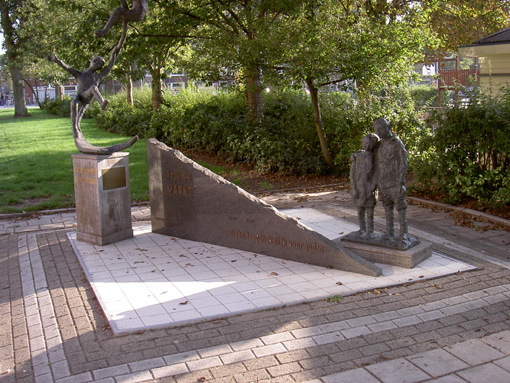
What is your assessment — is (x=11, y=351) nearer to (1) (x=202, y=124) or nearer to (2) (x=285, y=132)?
(2) (x=285, y=132)

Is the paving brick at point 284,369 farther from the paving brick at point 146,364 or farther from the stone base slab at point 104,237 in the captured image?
the stone base slab at point 104,237

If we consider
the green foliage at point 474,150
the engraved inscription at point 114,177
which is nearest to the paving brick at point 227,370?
the engraved inscription at point 114,177

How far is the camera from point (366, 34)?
37.3 ft

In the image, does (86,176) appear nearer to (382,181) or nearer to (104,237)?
(104,237)

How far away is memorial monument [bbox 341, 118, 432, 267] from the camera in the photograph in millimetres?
6289

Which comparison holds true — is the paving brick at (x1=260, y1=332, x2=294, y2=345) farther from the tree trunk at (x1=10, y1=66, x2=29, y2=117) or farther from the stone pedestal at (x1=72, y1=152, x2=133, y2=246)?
the tree trunk at (x1=10, y1=66, x2=29, y2=117)

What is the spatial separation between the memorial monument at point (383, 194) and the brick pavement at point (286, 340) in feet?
2.28

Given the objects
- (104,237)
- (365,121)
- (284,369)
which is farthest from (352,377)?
(365,121)

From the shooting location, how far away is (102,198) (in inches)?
299

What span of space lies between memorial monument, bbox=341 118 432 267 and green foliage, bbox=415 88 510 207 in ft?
10.3

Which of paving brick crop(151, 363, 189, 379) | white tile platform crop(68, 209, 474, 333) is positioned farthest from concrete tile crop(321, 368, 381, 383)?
white tile platform crop(68, 209, 474, 333)

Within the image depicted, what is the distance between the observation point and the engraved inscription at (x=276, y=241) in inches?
255

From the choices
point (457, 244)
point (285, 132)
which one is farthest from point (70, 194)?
point (457, 244)

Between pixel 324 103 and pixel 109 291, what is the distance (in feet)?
31.9
